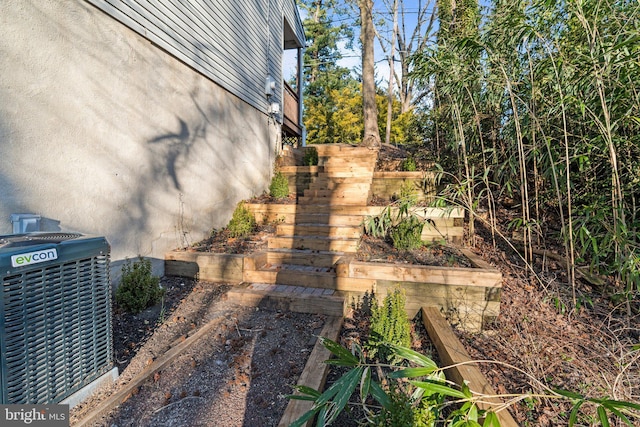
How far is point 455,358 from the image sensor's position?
1.76m

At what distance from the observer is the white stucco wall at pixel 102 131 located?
1.92 m

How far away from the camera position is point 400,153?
6.39m

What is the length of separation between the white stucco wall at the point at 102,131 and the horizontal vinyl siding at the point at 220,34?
158 millimetres

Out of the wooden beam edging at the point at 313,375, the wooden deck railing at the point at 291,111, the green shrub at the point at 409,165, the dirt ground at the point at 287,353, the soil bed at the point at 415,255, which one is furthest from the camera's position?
the wooden deck railing at the point at 291,111

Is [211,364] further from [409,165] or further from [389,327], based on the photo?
[409,165]

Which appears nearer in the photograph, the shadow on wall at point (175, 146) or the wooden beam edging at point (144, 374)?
the wooden beam edging at point (144, 374)

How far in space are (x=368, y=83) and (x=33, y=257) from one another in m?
6.85

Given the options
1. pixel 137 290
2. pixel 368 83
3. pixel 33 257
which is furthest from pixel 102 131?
pixel 368 83

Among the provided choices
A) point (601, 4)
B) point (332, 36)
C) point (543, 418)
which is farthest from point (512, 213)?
point (332, 36)

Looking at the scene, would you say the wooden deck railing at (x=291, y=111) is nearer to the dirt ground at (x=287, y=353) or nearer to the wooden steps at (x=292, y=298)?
the wooden steps at (x=292, y=298)

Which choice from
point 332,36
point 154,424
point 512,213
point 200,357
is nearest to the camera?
point 154,424

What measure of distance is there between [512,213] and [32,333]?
14.6ft

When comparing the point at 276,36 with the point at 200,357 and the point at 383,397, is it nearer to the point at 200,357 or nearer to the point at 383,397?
the point at 200,357

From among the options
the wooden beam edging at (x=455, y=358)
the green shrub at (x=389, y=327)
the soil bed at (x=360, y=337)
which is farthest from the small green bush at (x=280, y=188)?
the green shrub at (x=389, y=327)
